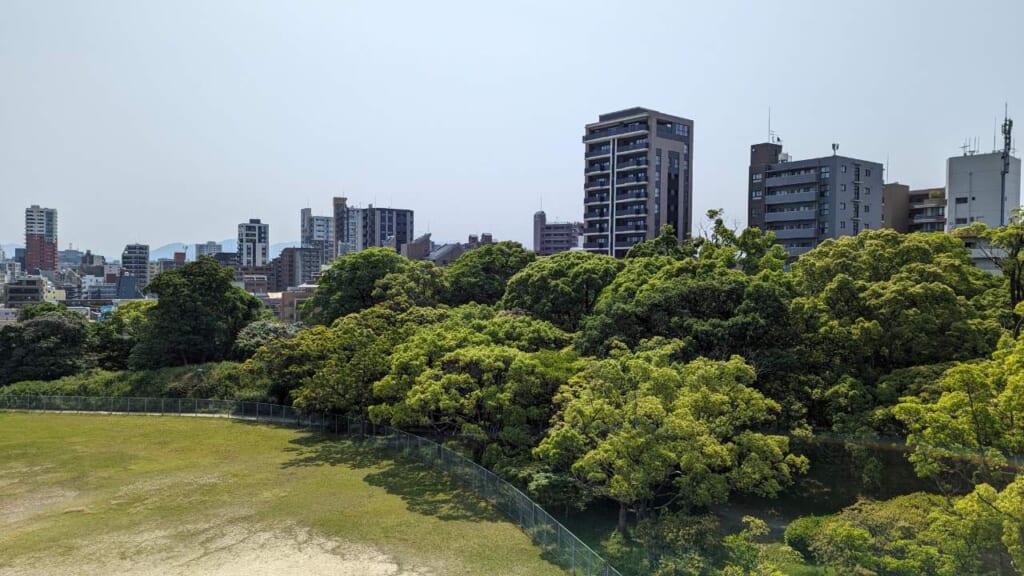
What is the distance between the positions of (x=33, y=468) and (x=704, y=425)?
3146 cm

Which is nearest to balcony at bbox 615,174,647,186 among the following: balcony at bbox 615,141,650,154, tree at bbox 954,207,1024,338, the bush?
balcony at bbox 615,141,650,154

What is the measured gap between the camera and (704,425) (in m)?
20.7

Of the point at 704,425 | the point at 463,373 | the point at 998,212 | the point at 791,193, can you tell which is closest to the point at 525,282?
the point at 463,373

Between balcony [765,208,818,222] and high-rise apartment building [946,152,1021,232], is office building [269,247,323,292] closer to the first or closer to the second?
balcony [765,208,818,222]

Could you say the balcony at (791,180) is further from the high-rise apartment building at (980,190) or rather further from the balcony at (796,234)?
the high-rise apartment building at (980,190)

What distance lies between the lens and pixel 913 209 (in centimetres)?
7562

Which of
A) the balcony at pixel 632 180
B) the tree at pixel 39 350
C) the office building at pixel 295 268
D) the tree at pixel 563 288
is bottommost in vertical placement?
the tree at pixel 39 350

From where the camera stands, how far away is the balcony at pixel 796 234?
6531 centimetres

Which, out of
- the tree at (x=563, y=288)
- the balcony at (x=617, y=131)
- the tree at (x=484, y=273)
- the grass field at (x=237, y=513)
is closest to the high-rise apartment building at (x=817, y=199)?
the balcony at (x=617, y=131)

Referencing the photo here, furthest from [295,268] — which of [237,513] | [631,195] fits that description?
[237,513]

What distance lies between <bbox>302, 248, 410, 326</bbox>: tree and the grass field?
15.0m

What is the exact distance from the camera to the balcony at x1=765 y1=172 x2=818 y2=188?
65.2 metres

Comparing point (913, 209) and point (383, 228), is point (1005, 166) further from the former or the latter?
point (383, 228)

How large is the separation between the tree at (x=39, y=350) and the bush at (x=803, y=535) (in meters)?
53.1
